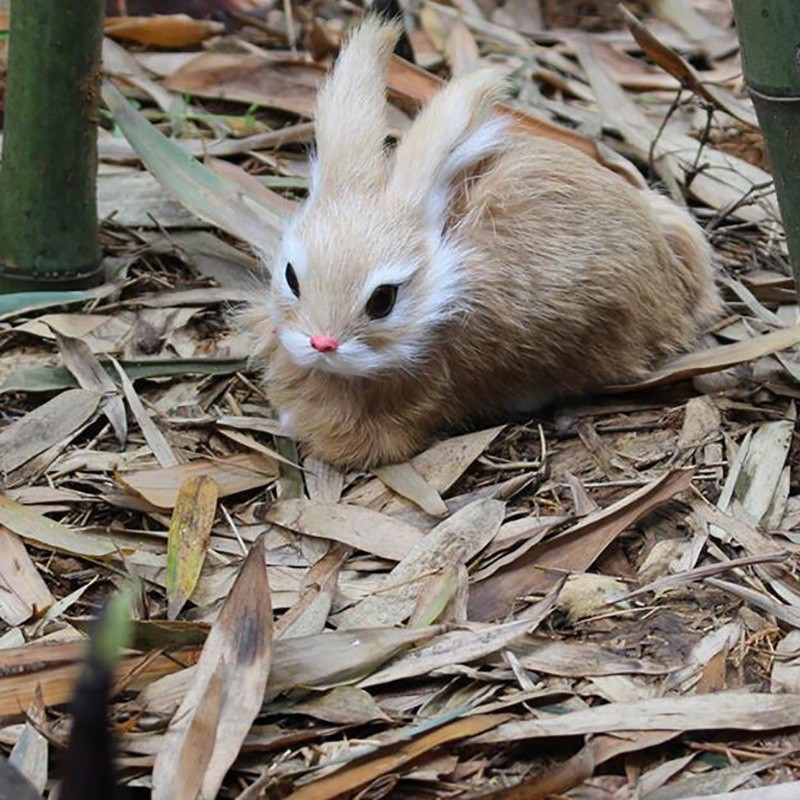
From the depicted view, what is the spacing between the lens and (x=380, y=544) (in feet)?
9.22

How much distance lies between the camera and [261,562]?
94.9 inches

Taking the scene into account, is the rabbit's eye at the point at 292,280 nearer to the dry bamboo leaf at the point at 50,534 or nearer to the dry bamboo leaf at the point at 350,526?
the dry bamboo leaf at the point at 350,526

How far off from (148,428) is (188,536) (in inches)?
17.7

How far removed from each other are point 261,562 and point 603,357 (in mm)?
1174

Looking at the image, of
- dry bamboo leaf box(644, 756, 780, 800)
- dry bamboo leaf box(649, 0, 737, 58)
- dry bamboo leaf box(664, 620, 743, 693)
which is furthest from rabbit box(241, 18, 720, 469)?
dry bamboo leaf box(649, 0, 737, 58)

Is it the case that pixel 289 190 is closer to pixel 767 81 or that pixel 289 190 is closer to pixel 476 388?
pixel 476 388

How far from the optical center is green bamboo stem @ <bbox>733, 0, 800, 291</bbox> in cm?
246

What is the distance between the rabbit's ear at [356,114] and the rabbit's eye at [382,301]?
0.89ft

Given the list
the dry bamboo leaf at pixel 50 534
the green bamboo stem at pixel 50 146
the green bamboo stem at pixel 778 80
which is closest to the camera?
the green bamboo stem at pixel 778 80

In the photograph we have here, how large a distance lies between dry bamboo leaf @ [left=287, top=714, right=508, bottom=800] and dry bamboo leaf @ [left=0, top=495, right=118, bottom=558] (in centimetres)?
83

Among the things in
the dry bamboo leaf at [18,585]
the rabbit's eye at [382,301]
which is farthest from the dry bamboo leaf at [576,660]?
the dry bamboo leaf at [18,585]

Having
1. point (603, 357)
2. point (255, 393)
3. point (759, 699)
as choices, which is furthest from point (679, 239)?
point (759, 699)

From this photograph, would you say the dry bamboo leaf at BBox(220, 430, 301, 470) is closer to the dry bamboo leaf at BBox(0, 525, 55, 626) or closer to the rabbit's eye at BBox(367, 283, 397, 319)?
the rabbit's eye at BBox(367, 283, 397, 319)

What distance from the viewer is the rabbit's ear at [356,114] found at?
2.99m
